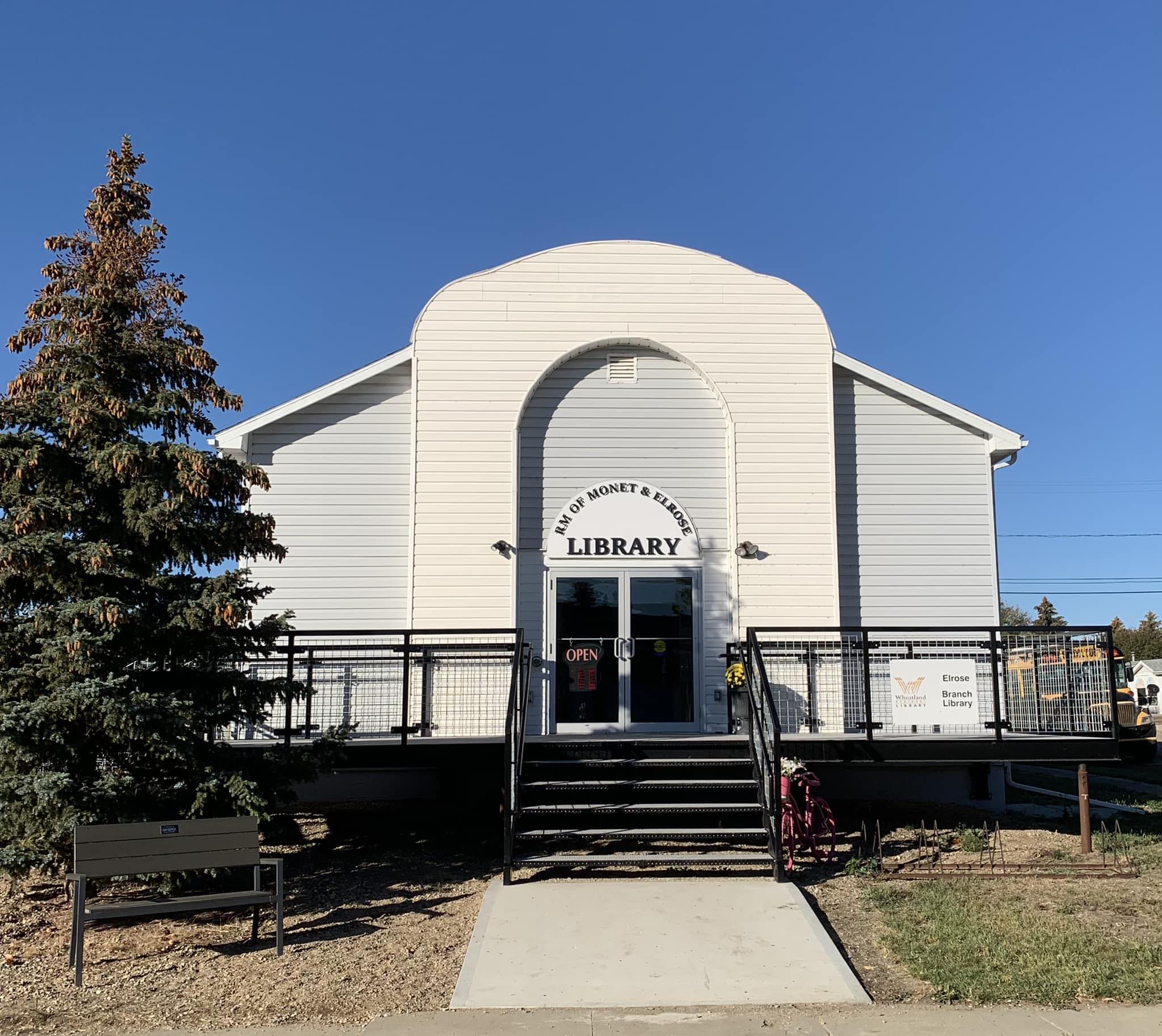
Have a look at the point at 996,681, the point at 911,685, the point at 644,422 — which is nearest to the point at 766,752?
the point at 911,685

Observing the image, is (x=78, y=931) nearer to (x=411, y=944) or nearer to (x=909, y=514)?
(x=411, y=944)

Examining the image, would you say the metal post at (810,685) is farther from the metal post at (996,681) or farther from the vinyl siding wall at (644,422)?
the metal post at (996,681)

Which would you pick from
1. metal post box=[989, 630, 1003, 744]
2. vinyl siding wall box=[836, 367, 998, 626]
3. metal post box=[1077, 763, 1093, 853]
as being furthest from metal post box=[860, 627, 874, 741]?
vinyl siding wall box=[836, 367, 998, 626]

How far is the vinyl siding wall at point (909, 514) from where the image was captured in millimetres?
12797

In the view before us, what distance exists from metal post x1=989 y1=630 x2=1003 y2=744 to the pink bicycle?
1940 mm

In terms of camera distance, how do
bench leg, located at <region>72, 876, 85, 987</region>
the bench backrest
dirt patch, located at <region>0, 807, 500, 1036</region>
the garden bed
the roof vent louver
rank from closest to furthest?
dirt patch, located at <region>0, 807, 500, 1036</region>, the garden bed, bench leg, located at <region>72, 876, 85, 987</region>, the bench backrest, the roof vent louver

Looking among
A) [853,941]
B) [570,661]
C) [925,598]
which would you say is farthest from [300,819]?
[925,598]

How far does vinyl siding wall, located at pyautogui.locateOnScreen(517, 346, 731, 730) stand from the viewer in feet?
41.3

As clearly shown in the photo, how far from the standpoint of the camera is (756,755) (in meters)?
9.38

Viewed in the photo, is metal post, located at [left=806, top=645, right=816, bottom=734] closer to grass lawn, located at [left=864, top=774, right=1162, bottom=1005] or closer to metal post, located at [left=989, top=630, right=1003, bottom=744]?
metal post, located at [left=989, top=630, right=1003, bottom=744]

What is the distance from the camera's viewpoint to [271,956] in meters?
6.69

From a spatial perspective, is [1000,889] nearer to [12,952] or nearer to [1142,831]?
[1142,831]

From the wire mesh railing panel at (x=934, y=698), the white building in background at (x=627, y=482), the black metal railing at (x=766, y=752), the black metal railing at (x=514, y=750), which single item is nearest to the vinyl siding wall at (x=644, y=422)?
the white building in background at (x=627, y=482)

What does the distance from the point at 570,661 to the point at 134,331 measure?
6217 millimetres
